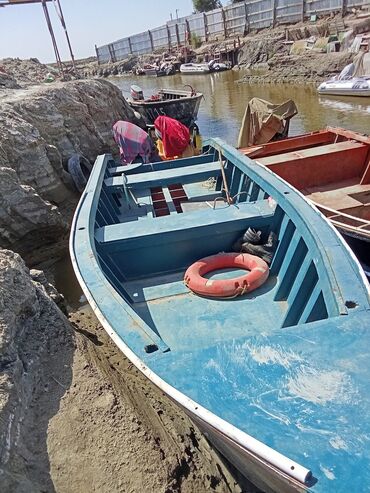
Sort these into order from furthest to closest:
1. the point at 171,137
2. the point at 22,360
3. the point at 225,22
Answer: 1. the point at 225,22
2. the point at 171,137
3. the point at 22,360

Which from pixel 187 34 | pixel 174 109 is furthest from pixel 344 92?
pixel 187 34

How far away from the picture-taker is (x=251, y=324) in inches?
139

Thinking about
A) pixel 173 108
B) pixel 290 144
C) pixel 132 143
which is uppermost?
pixel 132 143

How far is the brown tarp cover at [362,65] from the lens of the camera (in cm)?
1997

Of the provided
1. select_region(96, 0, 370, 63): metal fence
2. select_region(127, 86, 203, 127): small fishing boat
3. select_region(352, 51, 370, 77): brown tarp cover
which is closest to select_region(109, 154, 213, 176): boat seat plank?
select_region(127, 86, 203, 127): small fishing boat

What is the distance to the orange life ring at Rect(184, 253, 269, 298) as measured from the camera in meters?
3.75

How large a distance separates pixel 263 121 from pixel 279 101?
49.8 feet

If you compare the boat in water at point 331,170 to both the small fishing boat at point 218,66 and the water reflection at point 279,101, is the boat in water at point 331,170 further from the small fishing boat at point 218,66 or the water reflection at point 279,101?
the small fishing boat at point 218,66

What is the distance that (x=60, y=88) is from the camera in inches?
462

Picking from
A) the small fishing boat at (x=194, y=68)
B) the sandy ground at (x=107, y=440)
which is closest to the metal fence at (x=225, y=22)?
the small fishing boat at (x=194, y=68)

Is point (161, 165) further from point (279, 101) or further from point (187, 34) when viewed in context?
point (187, 34)

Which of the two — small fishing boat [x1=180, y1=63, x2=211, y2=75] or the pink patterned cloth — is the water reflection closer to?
small fishing boat [x1=180, y1=63, x2=211, y2=75]

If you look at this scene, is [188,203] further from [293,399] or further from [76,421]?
[293,399]

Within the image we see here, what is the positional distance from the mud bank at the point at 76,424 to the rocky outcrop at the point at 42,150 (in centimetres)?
281
